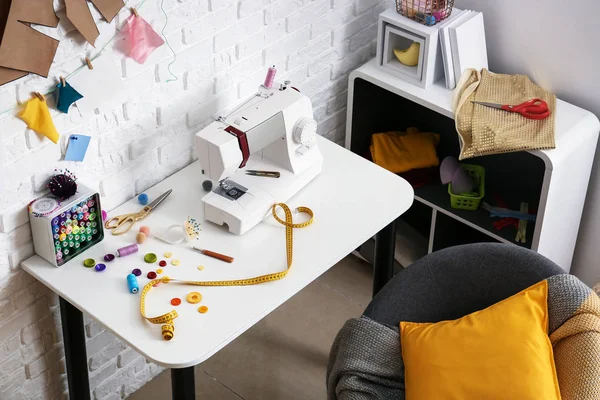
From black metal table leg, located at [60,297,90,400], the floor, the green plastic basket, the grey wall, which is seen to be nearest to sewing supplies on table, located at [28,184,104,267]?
black metal table leg, located at [60,297,90,400]

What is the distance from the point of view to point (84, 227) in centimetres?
203

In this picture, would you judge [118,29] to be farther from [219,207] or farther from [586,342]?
[586,342]

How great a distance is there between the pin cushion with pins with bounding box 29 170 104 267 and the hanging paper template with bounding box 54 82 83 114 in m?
0.17

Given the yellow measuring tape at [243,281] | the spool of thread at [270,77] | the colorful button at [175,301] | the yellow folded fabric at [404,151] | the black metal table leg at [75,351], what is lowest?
the black metal table leg at [75,351]

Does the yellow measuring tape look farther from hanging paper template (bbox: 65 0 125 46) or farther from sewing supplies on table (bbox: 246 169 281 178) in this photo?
hanging paper template (bbox: 65 0 125 46)

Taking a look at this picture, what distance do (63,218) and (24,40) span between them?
44 cm

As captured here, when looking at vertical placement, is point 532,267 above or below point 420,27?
below

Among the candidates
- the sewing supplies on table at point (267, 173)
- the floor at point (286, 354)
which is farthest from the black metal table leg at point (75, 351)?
the sewing supplies on table at point (267, 173)

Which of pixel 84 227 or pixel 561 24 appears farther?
pixel 561 24

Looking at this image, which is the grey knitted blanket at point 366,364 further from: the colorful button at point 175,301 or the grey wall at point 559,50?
the grey wall at point 559,50

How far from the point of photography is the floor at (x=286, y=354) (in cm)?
265

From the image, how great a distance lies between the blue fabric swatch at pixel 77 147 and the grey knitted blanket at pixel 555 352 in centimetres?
77

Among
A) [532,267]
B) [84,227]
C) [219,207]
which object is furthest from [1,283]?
[532,267]

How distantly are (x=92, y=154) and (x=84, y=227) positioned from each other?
0.19m
